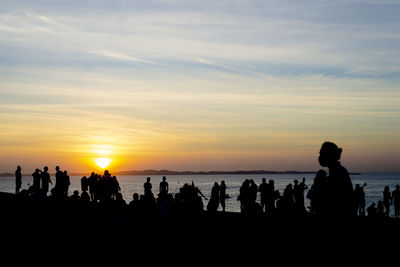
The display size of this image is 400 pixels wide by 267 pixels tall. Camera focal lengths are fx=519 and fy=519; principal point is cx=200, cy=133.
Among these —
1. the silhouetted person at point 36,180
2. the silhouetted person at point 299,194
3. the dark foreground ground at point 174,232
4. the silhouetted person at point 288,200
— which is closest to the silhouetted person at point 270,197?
the silhouetted person at point 299,194

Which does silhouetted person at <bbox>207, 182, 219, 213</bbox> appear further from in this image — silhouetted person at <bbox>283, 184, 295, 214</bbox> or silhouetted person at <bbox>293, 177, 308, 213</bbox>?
silhouetted person at <bbox>283, 184, 295, 214</bbox>

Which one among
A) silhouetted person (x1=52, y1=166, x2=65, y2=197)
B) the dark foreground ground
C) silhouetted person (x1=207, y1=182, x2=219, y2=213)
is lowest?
the dark foreground ground

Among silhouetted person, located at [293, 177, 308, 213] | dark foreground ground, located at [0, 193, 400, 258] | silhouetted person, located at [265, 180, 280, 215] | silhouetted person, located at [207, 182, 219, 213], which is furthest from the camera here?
silhouetted person, located at [265, 180, 280, 215]

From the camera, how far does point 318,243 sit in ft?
20.9

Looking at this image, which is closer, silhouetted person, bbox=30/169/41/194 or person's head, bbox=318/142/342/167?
person's head, bbox=318/142/342/167

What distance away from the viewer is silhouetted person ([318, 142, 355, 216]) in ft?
20.1

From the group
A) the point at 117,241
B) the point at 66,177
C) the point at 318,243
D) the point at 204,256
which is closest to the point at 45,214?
the point at 66,177

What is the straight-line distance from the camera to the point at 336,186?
6.18 meters

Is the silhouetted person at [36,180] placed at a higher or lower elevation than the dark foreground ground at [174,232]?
higher

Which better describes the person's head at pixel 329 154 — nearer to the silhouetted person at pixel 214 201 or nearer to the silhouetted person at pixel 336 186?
the silhouetted person at pixel 336 186

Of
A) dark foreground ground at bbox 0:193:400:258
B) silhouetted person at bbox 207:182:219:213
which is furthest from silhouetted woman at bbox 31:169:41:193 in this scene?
silhouetted person at bbox 207:182:219:213

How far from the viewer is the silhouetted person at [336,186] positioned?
20.1 ft

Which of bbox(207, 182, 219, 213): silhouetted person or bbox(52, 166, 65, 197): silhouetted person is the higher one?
bbox(52, 166, 65, 197): silhouetted person

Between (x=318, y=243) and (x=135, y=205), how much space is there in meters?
10.8
